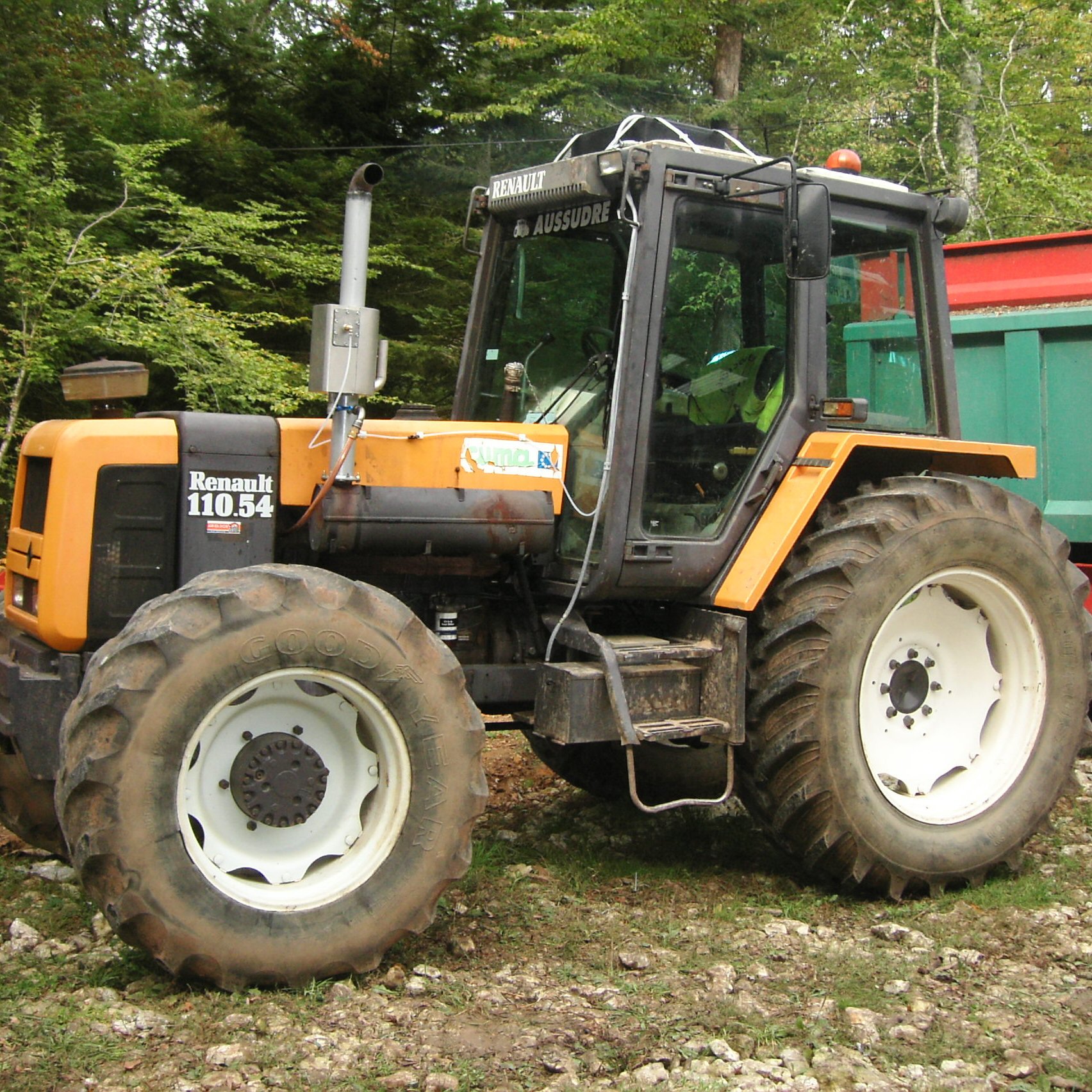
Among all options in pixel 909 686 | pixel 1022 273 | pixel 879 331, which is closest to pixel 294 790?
pixel 909 686

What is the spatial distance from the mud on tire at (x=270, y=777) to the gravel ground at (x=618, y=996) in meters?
0.19

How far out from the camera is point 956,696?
4793 mm

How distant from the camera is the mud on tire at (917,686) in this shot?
14.1ft

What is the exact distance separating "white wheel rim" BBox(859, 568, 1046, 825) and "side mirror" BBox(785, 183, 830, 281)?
1.26 m

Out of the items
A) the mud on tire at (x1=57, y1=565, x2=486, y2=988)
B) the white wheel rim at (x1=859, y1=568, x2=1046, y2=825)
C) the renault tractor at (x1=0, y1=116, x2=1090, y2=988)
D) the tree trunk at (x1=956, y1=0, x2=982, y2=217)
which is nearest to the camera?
the mud on tire at (x1=57, y1=565, x2=486, y2=988)

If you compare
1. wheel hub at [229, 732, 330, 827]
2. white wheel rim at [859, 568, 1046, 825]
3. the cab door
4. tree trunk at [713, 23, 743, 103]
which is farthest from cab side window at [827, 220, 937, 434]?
tree trunk at [713, 23, 743, 103]

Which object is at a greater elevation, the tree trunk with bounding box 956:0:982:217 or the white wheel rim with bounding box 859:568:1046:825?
the tree trunk with bounding box 956:0:982:217

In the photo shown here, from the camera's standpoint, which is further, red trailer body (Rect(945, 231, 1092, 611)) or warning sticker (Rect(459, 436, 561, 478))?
red trailer body (Rect(945, 231, 1092, 611))

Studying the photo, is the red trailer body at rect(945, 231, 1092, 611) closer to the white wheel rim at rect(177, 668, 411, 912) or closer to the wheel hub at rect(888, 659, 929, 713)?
the wheel hub at rect(888, 659, 929, 713)

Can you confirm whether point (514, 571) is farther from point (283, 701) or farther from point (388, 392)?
point (388, 392)

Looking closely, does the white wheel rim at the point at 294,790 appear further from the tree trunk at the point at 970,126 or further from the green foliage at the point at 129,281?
the tree trunk at the point at 970,126

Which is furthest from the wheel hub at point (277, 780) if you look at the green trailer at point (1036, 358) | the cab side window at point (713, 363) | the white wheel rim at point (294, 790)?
the green trailer at point (1036, 358)

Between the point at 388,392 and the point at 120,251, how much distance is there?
8.95 ft

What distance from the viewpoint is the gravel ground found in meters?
3.05
